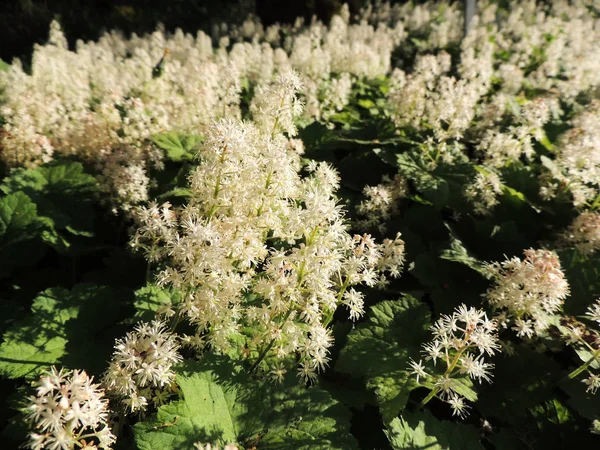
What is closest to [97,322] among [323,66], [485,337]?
[485,337]

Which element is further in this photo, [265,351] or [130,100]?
[130,100]

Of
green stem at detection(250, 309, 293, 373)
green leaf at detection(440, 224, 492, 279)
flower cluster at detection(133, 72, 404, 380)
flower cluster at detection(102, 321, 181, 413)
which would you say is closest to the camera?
flower cluster at detection(102, 321, 181, 413)

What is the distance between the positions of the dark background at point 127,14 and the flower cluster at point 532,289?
1008cm

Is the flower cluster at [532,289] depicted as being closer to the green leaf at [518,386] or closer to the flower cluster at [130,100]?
the green leaf at [518,386]

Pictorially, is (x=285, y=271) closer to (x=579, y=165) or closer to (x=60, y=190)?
(x=60, y=190)

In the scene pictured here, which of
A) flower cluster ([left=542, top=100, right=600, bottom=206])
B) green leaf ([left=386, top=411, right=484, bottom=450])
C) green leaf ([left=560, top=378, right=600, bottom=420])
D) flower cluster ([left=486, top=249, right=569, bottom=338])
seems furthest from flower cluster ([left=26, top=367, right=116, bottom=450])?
flower cluster ([left=542, top=100, right=600, bottom=206])

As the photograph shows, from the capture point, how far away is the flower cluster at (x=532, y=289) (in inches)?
84.0

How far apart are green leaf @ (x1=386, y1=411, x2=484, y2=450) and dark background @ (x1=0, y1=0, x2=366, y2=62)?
1018cm

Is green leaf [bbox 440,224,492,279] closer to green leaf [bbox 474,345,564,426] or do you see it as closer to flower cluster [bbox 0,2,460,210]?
green leaf [bbox 474,345,564,426]

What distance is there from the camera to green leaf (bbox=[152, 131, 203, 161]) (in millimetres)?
3330

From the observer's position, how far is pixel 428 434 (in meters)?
1.96

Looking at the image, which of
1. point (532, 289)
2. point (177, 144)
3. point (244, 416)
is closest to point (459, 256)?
point (532, 289)

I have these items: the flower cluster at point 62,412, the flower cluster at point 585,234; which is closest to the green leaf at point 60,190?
the flower cluster at point 62,412

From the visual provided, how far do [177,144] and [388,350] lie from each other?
2.27 metres
